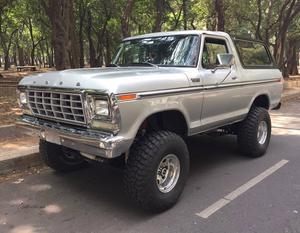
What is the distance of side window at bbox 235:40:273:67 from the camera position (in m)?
6.54

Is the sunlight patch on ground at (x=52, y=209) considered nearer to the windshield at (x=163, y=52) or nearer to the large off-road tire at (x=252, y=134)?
the windshield at (x=163, y=52)

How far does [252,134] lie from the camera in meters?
6.52

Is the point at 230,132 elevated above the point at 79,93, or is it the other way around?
the point at 79,93

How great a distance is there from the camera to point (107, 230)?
4.07 meters

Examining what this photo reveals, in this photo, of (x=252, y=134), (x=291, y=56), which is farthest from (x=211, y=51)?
(x=291, y=56)

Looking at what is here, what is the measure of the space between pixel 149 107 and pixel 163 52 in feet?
5.13

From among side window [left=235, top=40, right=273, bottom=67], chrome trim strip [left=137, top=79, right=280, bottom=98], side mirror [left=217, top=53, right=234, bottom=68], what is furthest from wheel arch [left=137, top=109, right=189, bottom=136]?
side window [left=235, top=40, right=273, bottom=67]

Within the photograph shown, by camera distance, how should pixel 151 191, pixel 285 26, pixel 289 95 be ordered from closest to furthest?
pixel 151 191 → pixel 289 95 → pixel 285 26

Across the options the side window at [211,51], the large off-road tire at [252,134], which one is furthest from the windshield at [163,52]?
the large off-road tire at [252,134]

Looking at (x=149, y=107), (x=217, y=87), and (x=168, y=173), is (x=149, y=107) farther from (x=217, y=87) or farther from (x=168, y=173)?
(x=217, y=87)

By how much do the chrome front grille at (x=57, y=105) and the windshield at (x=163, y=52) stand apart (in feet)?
5.11

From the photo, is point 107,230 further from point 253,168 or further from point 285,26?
point 285,26

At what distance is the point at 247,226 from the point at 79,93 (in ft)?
7.28

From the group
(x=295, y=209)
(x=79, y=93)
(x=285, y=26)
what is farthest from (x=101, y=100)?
(x=285, y=26)
